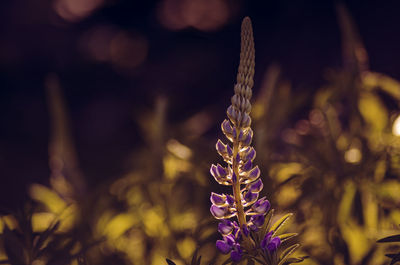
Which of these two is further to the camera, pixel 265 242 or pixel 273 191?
A: pixel 273 191

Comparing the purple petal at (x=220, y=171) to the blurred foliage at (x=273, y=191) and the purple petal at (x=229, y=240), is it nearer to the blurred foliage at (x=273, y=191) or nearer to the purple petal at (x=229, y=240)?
the purple petal at (x=229, y=240)

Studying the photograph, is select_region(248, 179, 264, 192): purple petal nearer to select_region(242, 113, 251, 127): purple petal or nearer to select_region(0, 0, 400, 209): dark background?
select_region(242, 113, 251, 127): purple petal

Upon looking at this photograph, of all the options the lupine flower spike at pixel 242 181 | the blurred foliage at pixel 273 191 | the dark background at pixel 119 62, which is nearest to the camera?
the lupine flower spike at pixel 242 181

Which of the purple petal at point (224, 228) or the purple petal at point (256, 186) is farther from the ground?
the purple petal at point (256, 186)

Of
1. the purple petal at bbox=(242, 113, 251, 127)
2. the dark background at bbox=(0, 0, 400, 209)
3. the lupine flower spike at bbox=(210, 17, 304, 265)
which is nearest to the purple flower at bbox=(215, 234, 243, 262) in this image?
the lupine flower spike at bbox=(210, 17, 304, 265)

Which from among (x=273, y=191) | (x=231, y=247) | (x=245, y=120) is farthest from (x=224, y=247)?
(x=273, y=191)

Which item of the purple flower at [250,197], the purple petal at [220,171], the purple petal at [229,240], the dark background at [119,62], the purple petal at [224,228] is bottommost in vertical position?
the dark background at [119,62]

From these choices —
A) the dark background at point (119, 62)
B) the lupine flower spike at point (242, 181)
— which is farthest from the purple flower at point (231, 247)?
the dark background at point (119, 62)

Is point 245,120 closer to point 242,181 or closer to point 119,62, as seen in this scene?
point 242,181
